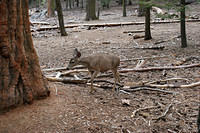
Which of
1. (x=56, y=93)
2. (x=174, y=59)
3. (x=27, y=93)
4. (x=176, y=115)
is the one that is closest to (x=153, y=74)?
(x=174, y=59)

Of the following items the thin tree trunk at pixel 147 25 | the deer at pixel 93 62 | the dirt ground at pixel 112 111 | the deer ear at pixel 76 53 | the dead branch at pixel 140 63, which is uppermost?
the thin tree trunk at pixel 147 25

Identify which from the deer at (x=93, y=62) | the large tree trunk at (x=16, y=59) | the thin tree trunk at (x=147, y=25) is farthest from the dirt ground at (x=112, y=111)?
the thin tree trunk at (x=147, y=25)

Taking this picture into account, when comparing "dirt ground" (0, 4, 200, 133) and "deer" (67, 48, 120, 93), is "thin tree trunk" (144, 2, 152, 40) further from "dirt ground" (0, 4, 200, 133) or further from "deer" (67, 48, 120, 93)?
"deer" (67, 48, 120, 93)

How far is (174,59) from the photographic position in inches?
403

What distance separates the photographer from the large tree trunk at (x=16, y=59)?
4598 mm

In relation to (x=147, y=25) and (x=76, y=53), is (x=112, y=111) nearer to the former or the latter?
(x=76, y=53)

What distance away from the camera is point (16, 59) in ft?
15.7

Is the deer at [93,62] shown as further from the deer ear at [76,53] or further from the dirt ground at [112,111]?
the dirt ground at [112,111]

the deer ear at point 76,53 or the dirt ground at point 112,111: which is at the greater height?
the deer ear at point 76,53

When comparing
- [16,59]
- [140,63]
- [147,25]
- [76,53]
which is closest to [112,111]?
[76,53]

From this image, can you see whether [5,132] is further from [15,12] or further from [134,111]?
[134,111]

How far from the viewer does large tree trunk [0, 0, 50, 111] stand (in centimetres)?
460

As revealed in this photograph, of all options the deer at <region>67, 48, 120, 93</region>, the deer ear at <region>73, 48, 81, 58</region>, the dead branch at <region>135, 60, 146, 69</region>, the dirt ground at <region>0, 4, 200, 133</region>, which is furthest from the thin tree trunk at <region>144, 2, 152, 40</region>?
the deer ear at <region>73, 48, 81, 58</region>

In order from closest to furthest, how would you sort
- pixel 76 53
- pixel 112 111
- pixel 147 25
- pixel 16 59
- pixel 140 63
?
1. pixel 16 59
2. pixel 112 111
3. pixel 76 53
4. pixel 140 63
5. pixel 147 25
